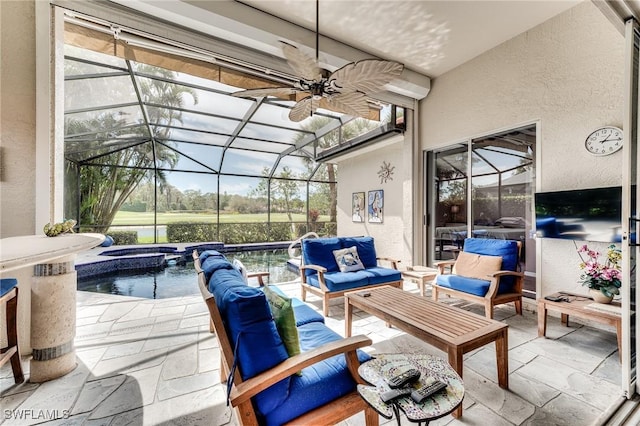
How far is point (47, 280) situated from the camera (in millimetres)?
2061

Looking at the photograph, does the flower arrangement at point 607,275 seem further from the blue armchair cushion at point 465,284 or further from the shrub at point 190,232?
the shrub at point 190,232

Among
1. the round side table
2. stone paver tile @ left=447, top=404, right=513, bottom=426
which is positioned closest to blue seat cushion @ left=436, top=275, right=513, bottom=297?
stone paver tile @ left=447, top=404, right=513, bottom=426

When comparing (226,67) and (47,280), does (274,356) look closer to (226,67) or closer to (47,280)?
(47,280)

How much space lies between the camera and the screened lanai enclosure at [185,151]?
14.7ft

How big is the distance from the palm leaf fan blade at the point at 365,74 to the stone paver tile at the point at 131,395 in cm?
301

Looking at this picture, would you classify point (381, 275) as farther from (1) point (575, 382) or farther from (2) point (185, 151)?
(2) point (185, 151)

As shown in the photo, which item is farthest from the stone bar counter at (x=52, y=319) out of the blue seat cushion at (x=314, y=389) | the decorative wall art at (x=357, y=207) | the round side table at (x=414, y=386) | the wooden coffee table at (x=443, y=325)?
the decorative wall art at (x=357, y=207)

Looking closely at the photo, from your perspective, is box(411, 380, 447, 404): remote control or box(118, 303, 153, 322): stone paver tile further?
box(118, 303, 153, 322): stone paver tile

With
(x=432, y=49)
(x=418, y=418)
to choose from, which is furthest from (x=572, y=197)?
(x=418, y=418)

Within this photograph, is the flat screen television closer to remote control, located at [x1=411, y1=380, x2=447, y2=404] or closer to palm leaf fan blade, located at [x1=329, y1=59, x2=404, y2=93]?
palm leaf fan blade, located at [x1=329, y1=59, x2=404, y2=93]

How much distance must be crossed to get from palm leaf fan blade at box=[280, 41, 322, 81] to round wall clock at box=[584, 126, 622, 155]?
10.7 ft

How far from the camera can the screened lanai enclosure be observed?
448cm

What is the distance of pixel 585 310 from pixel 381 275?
2113mm

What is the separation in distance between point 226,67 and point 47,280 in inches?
127
